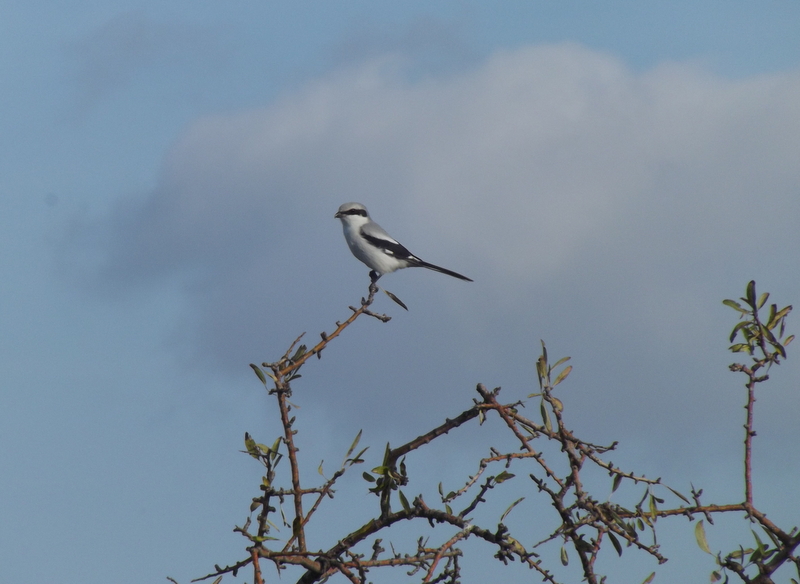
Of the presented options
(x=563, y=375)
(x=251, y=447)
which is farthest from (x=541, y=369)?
(x=251, y=447)

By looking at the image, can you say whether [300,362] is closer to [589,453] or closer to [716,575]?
[589,453]

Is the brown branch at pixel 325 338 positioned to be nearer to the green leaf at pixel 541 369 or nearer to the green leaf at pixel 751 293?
the green leaf at pixel 541 369

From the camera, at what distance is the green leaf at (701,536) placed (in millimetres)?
3102

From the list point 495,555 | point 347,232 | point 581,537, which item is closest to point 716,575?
point 581,537

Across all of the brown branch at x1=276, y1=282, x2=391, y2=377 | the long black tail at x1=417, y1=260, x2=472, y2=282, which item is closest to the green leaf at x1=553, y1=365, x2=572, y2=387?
the brown branch at x1=276, y1=282, x2=391, y2=377

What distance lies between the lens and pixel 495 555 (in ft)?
10.6

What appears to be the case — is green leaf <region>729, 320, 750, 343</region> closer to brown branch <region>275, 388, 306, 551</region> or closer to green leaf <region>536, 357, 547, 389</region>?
green leaf <region>536, 357, 547, 389</region>

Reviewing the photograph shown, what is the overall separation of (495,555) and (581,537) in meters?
0.34

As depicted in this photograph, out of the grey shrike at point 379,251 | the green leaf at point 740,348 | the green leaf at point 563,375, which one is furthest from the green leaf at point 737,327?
the grey shrike at point 379,251

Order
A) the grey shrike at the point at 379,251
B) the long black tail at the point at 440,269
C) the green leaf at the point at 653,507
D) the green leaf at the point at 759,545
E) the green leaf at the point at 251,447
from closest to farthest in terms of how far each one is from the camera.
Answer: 1. the green leaf at the point at 759,545
2. the green leaf at the point at 653,507
3. the green leaf at the point at 251,447
4. the long black tail at the point at 440,269
5. the grey shrike at the point at 379,251

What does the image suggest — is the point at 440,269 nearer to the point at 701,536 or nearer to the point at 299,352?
the point at 299,352

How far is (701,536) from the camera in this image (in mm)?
3127

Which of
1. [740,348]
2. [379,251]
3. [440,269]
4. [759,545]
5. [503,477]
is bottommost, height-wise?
[759,545]

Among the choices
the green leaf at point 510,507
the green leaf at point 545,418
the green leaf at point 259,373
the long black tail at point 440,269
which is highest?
the long black tail at point 440,269
